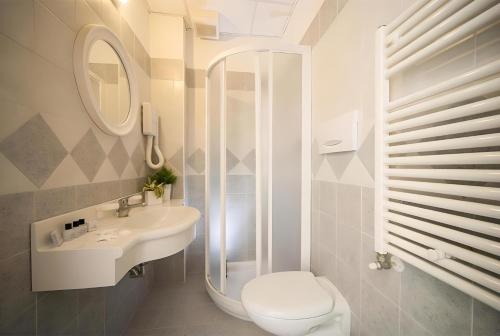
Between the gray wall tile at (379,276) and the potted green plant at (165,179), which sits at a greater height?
the potted green plant at (165,179)

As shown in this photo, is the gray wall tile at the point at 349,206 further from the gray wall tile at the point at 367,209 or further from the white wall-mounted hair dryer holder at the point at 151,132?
the white wall-mounted hair dryer holder at the point at 151,132

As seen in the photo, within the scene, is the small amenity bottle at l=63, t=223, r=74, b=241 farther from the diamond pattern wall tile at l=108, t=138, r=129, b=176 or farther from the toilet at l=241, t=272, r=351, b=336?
the toilet at l=241, t=272, r=351, b=336

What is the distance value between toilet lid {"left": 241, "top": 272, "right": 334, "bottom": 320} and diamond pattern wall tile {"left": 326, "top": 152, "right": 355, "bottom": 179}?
2.01 feet

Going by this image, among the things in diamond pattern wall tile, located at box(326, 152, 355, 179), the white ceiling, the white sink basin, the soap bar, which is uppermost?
the white ceiling

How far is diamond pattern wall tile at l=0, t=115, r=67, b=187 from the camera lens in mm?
623

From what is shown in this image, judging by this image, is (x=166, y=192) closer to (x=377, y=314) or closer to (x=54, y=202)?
(x=54, y=202)

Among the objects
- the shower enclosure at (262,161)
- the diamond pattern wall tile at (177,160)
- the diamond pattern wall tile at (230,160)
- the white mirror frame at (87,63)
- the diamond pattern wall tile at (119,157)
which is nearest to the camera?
the white mirror frame at (87,63)

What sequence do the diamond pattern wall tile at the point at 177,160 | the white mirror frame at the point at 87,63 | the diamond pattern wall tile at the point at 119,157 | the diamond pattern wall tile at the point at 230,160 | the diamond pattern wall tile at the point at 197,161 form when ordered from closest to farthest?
the white mirror frame at the point at 87,63 → the diamond pattern wall tile at the point at 119,157 → the diamond pattern wall tile at the point at 230,160 → the diamond pattern wall tile at the point at 177,160 → the diamond pattern wall tile at the point at 197,161

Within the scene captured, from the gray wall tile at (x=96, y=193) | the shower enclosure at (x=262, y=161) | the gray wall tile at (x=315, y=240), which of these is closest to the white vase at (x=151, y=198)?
the gray wall tile at (x=96, y=193)

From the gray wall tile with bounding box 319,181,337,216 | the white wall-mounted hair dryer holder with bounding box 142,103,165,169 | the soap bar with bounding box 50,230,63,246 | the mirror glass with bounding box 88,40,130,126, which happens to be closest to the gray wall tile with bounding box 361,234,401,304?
the gray wall tile with bounding box 319,181,337,216

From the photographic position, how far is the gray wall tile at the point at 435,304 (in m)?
0.51

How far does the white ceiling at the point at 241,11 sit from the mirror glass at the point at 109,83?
882 mm

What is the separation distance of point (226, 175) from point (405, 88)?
1120mm

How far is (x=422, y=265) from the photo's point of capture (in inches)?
21.0
